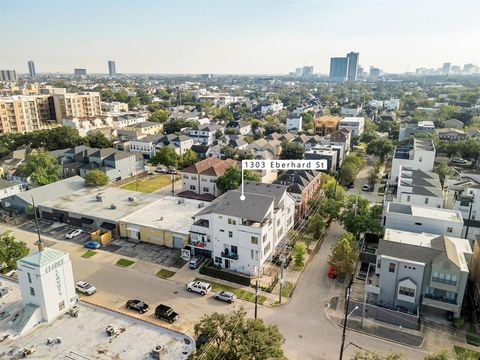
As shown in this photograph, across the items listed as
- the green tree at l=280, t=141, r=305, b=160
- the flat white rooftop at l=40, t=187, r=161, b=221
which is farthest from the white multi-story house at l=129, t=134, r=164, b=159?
the green tree at l=280, t=141, r=305, b=160

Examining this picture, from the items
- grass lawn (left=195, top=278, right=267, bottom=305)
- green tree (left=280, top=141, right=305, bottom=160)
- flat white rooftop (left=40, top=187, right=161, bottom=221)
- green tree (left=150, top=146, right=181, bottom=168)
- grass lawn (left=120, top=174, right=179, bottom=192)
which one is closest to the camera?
grass lawn (left=195, top=278, right=267, bottom=305)

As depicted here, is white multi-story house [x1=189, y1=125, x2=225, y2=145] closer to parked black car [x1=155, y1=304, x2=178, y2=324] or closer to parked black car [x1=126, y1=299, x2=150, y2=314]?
parked black car [x1=126, y1=299, x2=150, y2=314]

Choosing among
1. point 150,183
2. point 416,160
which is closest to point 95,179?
point 150,183

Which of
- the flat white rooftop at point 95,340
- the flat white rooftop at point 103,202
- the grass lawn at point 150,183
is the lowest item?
the grass lawn at point 150,183

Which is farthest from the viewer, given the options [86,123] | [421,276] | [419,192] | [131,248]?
[86,123]

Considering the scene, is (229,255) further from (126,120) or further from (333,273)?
(126,120)

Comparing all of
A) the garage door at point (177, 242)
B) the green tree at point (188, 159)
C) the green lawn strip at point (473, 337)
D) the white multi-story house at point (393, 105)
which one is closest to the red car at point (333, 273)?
the green lawn strip at point (473, 337)

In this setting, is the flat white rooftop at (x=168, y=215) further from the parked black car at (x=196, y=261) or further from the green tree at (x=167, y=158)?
the green tree at (x=167, y=158)
